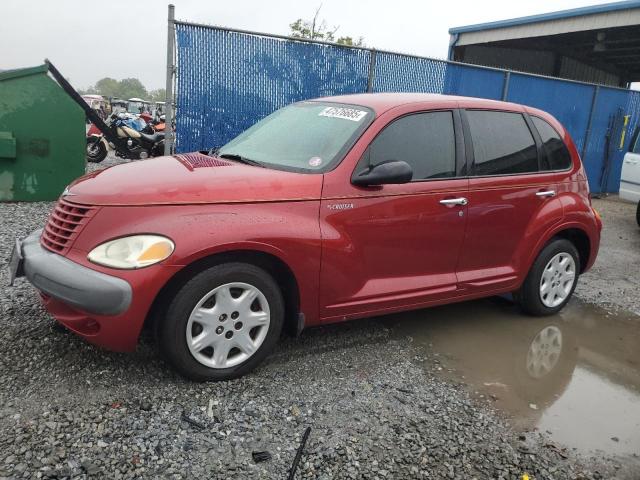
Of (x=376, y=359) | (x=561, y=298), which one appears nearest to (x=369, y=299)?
(x=376, y=359)

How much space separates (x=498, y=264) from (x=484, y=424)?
4.96 feet

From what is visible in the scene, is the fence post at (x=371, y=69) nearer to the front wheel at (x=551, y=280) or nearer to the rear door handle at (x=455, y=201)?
the front wheel at (x=551, y=280)

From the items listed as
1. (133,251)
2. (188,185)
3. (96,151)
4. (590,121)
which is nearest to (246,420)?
(133,251)

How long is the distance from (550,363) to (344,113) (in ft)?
7.52

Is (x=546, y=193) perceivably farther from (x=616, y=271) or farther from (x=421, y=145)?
(x=616, y=271)

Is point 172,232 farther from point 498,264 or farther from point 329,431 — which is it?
point 498,264

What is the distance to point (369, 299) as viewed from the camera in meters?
3.41

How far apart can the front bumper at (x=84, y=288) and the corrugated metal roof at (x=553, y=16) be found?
12591 millimetres

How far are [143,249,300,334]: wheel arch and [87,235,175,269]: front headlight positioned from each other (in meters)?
0.14

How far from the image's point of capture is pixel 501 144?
4.05 m

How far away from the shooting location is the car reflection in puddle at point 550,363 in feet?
9.87

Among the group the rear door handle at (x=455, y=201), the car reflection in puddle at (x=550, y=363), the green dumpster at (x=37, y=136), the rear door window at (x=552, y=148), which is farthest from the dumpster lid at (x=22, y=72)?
the rear door window at (x=552, y=148)

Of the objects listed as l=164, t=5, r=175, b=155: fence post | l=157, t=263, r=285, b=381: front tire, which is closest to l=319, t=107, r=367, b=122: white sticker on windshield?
l=157, t=263, r=285, b=381: front tire

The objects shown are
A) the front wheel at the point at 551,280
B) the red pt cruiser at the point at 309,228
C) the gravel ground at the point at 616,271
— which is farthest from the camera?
the gravel ground at the point at 616,271
